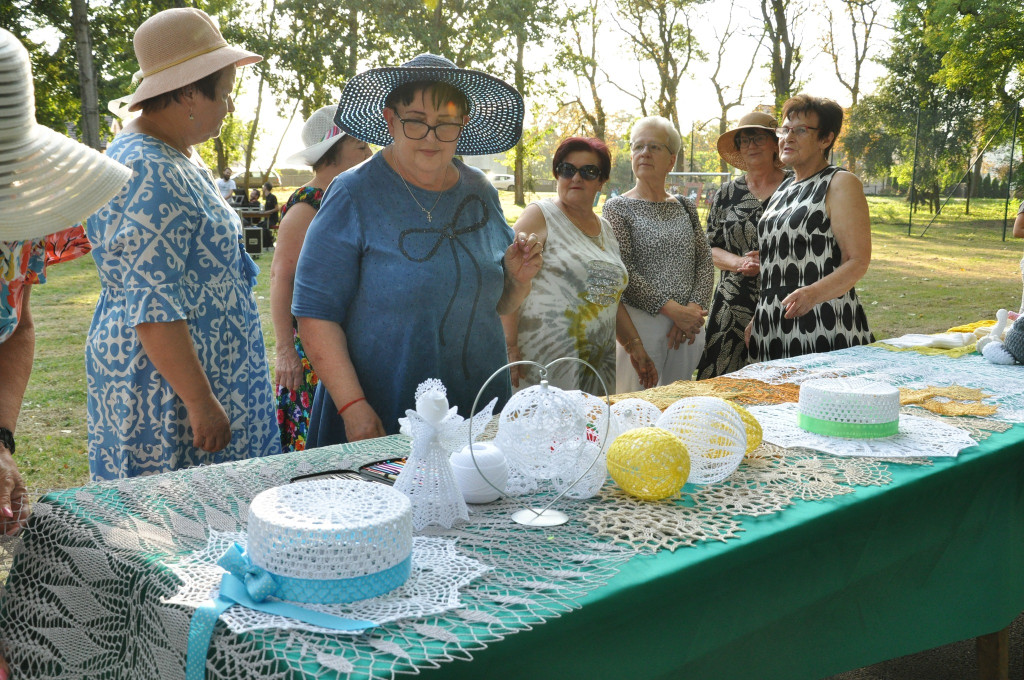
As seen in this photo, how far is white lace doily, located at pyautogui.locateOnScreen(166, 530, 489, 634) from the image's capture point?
3.23 ft

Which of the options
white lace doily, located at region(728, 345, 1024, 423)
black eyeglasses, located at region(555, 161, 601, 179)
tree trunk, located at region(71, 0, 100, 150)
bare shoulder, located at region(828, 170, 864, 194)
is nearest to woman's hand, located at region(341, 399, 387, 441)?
white lace doily, located at region(728, 345, 1024, 423)

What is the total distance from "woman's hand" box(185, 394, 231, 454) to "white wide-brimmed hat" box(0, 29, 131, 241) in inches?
33.6

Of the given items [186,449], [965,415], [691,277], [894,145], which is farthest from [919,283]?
[894,145]

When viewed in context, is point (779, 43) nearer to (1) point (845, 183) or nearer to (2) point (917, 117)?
(2) point (917, 117)

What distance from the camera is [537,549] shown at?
1.24 meters

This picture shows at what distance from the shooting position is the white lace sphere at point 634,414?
1.74m

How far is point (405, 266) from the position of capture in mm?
2107

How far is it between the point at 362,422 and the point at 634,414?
74cm

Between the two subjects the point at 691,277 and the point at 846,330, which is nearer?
the point at 846,330

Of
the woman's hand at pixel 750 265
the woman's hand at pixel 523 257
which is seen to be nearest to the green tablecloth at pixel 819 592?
the woman's hand at pixel 523 257

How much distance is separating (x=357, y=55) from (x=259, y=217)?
4.23 m

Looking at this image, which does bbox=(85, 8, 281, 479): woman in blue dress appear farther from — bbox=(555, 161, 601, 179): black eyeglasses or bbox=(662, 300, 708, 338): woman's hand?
bbox=(662, 300, 708, 338): woman's hand

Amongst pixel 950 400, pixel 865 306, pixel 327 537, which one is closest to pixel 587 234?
pixel 950 400

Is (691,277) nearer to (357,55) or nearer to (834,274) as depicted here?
(834,274)
